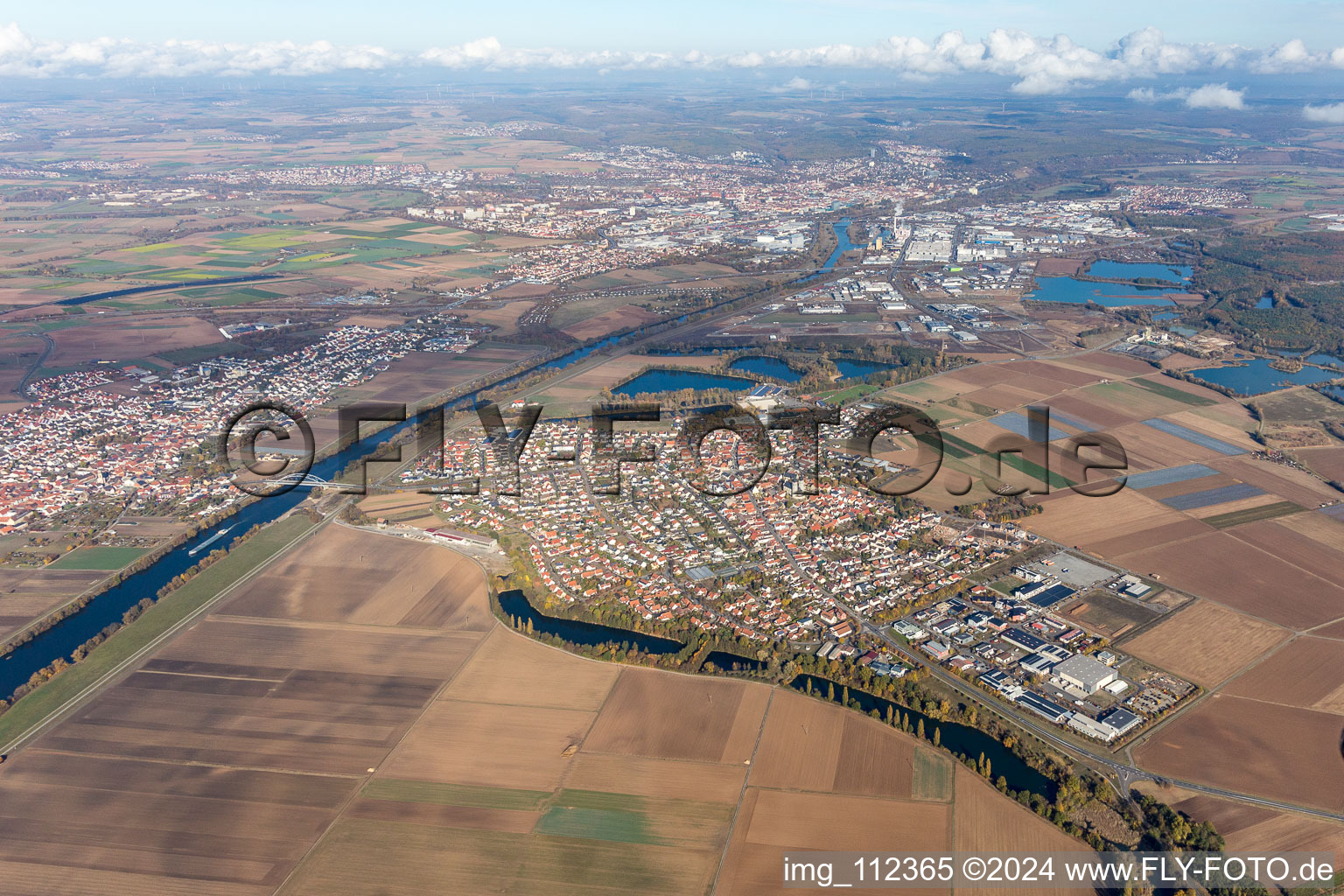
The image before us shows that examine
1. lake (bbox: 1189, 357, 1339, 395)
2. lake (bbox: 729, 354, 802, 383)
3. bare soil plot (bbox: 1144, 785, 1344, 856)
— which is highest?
lake (bbox: 1189, 357, 1339, 395)

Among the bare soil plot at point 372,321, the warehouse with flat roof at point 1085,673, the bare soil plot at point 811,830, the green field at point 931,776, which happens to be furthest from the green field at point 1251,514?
the bare soil plot at point 372,321

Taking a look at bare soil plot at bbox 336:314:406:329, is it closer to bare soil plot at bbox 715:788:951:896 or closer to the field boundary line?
the field boundary line

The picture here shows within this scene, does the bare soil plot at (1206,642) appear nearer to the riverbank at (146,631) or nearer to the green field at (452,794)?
the green field at (452,794)

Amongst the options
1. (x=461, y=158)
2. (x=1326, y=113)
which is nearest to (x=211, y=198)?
(x=461, y=158)

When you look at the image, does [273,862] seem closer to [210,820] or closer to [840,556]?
[210,820]

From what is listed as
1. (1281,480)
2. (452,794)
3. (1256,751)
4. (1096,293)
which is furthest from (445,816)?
(1096,293)

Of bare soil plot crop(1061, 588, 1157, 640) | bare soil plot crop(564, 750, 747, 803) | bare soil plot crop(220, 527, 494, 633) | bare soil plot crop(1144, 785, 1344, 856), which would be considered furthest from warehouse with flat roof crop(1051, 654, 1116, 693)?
bare soil plot crop(220, 527, 494, 633)
